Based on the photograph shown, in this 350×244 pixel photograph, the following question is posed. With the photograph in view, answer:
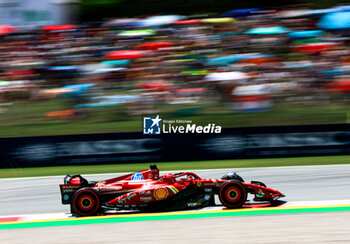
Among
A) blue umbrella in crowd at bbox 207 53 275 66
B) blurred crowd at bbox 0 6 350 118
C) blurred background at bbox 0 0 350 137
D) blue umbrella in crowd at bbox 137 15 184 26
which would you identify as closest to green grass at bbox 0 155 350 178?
blurred background at bbox 0 0 350 137

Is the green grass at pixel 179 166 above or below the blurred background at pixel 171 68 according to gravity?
below

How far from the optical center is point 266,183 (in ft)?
25.8

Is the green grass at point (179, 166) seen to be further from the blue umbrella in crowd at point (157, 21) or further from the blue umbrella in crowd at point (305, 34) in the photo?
the blue umbrella in crowd at point (157, 21)

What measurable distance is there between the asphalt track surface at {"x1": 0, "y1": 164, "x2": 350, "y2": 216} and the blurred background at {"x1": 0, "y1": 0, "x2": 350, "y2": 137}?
206 centimetres

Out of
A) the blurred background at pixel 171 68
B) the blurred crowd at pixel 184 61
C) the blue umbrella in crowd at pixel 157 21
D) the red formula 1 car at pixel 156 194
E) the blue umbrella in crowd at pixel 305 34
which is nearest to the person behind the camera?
the red formula 1 car at pixel 156 194

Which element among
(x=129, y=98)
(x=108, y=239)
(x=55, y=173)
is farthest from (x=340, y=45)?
(x=108, y=239)

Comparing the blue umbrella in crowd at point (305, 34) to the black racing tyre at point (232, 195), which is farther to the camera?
the blue umbrella in crowd at point (305, 34)

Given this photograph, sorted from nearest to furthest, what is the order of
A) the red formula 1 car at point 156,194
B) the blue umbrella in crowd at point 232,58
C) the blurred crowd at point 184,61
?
the red formula 1 car at point 156,194 < the blurred crowd at point 184,61 < the blue umbrella in crowd at point 232,58

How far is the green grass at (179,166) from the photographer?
9477mm

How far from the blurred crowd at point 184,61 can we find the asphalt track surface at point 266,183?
2989mm

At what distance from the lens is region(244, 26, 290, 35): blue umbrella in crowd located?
43.3 ft

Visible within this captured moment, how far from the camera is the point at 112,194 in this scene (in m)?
6.08

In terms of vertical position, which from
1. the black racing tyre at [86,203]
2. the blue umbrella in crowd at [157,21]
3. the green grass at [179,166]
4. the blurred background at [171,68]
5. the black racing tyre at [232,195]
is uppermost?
the blue umbrella in crowd at [157,21]

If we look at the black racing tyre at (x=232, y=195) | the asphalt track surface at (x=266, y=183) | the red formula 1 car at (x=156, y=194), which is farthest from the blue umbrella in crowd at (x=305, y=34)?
the black racing tyre at (x=232, y=195)
